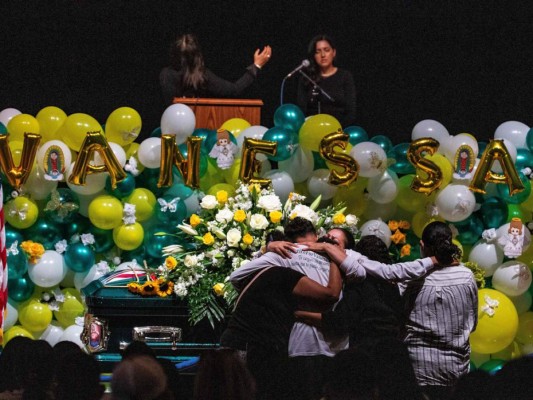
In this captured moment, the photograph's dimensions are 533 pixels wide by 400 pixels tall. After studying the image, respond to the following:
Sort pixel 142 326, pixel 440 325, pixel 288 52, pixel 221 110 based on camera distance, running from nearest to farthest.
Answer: pixel 440 325, pixel 142 326, pixel 221 110, pixel 288 52

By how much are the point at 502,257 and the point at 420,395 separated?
9.74 feet

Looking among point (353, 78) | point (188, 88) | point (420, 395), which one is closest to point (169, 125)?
point (188, 88)

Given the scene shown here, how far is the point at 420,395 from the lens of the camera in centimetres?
492

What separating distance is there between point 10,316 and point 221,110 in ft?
6.08

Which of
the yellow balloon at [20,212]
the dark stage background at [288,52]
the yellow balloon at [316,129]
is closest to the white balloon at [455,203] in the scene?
the yellow balloon at [316,129]

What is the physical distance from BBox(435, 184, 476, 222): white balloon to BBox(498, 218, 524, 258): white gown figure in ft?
0.87

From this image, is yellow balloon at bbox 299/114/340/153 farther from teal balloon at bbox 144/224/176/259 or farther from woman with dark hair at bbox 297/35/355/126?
teal balloon at bbox 144/224/176/259

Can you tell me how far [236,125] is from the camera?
25.9 feet

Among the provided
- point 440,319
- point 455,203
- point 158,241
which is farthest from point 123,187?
point 440,319

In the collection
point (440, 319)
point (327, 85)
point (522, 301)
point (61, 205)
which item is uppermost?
point (327, 85)

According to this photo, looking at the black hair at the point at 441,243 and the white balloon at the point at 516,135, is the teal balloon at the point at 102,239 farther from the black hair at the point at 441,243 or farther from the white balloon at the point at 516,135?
the black hair at the point at 441,243

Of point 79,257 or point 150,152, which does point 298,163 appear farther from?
point 79,257

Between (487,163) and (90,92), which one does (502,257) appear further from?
(90,92)

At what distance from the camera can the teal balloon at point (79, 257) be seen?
7.83m
